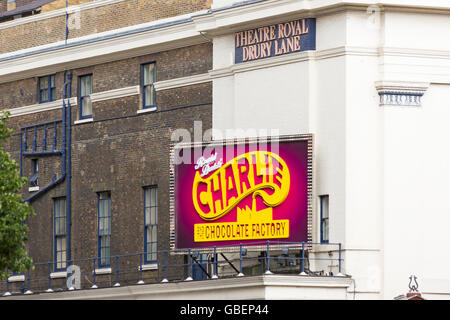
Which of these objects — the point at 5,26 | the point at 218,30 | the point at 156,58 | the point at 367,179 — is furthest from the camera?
the point at 5,26

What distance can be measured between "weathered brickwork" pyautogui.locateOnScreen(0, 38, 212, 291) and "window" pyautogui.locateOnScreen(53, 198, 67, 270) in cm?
22

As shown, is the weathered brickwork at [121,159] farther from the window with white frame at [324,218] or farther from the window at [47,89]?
the window with white frame at [324,218]

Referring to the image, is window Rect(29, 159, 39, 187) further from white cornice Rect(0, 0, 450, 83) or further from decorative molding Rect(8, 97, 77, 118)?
white cornice Rect(0, 0, 450, 83)

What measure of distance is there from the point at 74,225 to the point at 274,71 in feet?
35.0

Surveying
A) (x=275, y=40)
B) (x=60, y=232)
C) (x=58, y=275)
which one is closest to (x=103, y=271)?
(x=58, y=275)

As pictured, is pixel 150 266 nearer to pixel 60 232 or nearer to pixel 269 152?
pixel 60 232

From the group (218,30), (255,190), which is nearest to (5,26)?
(218,30)

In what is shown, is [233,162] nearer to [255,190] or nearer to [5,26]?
[255,190]

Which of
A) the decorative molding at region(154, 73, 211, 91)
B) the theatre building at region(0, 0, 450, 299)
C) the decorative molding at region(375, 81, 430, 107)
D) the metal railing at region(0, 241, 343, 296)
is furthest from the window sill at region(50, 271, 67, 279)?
the decorative molding at region(375, 81, 430, 107)

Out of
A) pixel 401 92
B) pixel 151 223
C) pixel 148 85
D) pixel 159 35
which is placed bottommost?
pixel 151 223

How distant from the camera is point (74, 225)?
51.3 metres

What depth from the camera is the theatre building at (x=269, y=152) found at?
4144cm

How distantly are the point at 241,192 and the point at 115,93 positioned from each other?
27.5ft

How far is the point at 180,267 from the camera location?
156 ft
